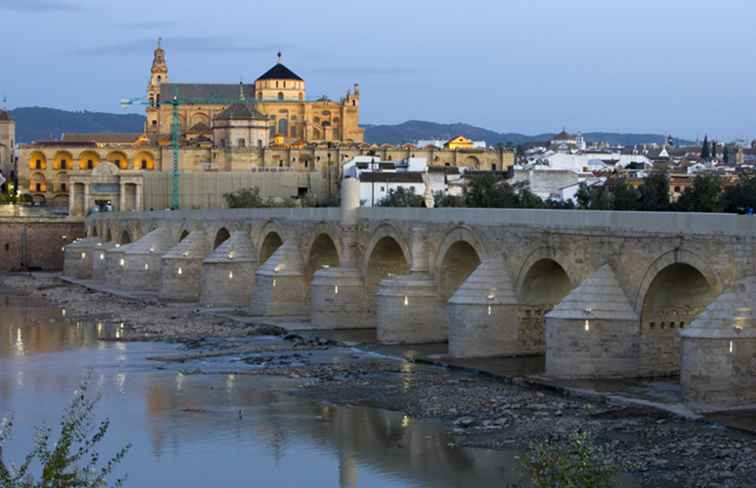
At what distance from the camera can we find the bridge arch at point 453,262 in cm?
3312

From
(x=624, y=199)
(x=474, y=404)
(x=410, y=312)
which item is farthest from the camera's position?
(x=624, y=199)

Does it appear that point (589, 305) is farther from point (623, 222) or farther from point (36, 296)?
point (36, 296)

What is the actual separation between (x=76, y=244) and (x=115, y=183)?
17.2 meters

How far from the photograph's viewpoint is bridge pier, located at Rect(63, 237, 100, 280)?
65688 millimetres

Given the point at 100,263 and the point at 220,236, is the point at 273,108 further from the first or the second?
the point at 220,236

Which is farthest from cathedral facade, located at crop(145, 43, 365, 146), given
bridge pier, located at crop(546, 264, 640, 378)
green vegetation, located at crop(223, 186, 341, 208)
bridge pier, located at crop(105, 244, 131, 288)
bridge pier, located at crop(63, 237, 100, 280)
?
bridge pier, located at crop(546, 264, 640, 378)

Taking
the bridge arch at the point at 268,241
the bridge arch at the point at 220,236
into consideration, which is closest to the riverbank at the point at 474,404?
the bridge arch at the point at 268,241

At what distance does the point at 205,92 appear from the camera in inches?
5025

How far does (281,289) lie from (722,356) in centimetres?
2100

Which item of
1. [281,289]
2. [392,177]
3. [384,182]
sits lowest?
[281,289]

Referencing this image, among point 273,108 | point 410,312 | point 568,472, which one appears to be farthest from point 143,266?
point 273,108

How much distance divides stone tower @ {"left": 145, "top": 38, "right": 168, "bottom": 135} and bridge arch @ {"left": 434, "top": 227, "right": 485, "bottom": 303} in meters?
93.0

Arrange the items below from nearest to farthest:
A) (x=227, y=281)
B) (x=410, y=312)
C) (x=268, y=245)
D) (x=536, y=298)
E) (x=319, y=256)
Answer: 1. (x=536, y=298)
2. (x=410, y=312)
3. (x=319, y=256)
4. (x=227, y=281)
5. (x=268, y=245)

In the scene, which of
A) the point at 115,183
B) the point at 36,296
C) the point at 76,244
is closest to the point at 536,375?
the point at 36,296
